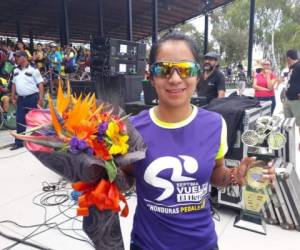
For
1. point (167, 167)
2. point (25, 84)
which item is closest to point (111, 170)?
point (167, 167)

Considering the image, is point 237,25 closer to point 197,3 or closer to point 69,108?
point 197,3

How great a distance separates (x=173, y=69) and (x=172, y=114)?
186 millimetres

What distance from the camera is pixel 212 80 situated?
471 cm

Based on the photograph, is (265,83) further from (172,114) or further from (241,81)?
(172,114)

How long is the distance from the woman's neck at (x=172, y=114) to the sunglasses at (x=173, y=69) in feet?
0.45

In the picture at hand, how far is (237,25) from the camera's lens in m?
34.3

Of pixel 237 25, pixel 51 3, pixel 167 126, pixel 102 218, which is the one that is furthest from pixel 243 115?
pixel 237 25

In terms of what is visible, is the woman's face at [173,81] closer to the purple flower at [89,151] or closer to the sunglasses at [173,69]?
the sunglasses at [173,69]

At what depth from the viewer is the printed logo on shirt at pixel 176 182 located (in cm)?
123

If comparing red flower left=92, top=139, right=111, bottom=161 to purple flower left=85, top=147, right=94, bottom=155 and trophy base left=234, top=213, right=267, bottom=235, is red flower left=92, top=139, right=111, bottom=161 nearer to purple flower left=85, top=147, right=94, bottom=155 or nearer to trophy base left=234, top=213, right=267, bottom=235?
purple flower left=85, top=147, right=94, bottom=155

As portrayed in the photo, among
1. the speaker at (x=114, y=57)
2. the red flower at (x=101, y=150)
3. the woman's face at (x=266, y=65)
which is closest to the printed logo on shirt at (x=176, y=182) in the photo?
the red flower at (x=101, y=150)

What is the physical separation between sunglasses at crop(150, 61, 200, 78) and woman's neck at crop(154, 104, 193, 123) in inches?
5.4

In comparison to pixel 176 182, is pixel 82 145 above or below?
above

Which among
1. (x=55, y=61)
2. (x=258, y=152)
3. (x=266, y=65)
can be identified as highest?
(x=55, y=61)
